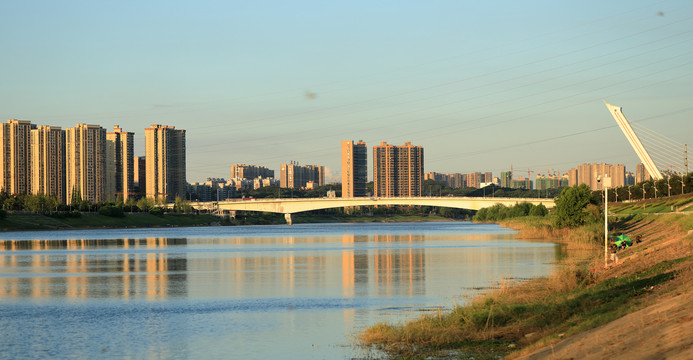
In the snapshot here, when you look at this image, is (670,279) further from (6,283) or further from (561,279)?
(6,283)

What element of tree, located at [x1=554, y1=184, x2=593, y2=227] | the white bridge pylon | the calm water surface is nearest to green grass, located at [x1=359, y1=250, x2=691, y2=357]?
the calm water surface

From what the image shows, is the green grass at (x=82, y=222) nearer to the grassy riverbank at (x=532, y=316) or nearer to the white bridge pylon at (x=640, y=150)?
the white bridge pylon at (x=640, y=150)

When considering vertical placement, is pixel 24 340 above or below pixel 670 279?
below

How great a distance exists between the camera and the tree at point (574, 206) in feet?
268

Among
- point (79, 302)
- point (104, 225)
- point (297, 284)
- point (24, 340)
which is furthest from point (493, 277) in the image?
point (104, 225)

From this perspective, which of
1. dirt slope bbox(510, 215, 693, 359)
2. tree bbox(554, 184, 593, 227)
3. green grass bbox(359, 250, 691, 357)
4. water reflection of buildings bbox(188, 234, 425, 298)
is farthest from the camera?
tree bbox(554, 184, 593, 227)

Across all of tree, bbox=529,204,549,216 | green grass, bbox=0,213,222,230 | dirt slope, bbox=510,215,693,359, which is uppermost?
dirt slope, bbox=510,215,693,359

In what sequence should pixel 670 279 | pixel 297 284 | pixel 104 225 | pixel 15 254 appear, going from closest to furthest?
pixel 670 279 < pixel 297 284 < pixel 15 254 < pixel 104 225

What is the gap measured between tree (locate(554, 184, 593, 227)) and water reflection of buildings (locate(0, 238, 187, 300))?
40600mm

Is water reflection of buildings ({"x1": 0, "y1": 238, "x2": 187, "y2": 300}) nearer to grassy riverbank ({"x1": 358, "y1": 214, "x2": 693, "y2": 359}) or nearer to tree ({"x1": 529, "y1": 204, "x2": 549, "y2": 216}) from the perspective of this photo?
grassy riverbank ({"x1": 358, "y1": 214, "x2": 693, "y2": 359})

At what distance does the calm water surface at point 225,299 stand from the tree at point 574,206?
1404 cm

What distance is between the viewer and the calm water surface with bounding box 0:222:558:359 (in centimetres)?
2497

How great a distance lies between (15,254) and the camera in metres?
78.6

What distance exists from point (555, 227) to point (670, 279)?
6606 cm
